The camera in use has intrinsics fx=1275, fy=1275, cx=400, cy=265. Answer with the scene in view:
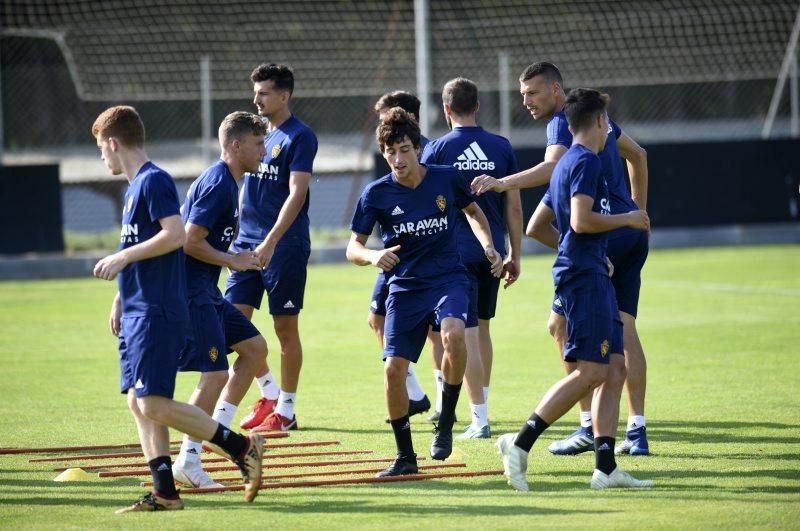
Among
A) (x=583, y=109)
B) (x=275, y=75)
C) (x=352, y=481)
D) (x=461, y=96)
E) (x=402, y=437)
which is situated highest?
(x=275, y=75)

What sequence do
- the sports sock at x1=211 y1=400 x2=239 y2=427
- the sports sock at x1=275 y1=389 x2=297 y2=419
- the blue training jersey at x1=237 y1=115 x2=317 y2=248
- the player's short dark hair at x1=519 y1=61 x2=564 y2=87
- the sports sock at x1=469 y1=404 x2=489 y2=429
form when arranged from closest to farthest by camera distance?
the sports sock at x1=211 y1=400 x2=239 y2=427 → the player's short dark hair at x1=519 y1=61 x2=564 y2=87 → the sports sock at x1=469 y1=404 x2=489 y2=429 → the sports sock at x1=275 y1=389 x2=297 y2=419 → the blue training jersey at x1=237 y1=115 x2=317 y2=248

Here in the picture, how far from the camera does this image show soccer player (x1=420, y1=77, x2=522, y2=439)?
8.71 metres

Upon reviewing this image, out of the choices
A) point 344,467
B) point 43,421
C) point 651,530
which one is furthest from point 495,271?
point 43,421

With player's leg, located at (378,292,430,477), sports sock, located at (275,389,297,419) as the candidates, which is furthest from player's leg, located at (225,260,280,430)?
player's leg, located at (378,292,430,477)

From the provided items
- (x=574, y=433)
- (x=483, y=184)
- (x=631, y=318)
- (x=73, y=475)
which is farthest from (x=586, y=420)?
(x=73, y=475)

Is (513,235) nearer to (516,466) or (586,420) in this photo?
(586,420)

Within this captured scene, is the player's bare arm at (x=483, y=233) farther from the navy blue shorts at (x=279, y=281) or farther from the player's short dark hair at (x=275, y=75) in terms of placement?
the player's short dark hair at (x=275, y=75)

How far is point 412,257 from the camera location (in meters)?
7.50

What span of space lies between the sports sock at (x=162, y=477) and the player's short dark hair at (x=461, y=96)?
3.58m

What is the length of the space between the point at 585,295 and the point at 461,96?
8.39ft

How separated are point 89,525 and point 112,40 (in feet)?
66.5

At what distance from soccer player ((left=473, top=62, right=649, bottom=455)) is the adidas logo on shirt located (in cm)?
69

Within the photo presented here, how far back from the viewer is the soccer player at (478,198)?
28.6 ft

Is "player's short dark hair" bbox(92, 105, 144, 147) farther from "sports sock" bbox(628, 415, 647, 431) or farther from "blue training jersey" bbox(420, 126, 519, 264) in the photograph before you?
"sports sock" bbox(628, 415, 647, 431)
